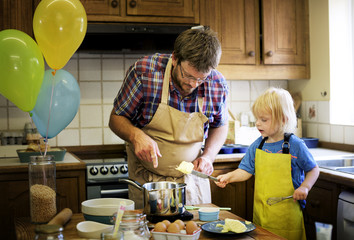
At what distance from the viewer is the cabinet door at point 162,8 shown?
302 centimetres

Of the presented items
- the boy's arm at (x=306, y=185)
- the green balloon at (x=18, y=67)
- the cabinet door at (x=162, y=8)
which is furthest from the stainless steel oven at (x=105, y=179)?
the boy's arm at (x=306, y=185)

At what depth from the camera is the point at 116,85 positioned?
3389mm

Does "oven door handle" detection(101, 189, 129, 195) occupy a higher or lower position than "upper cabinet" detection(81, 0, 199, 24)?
lower

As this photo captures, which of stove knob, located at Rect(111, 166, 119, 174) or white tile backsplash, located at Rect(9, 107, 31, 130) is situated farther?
white tile backsplash, located at Rect(9, 107, 31, 130)

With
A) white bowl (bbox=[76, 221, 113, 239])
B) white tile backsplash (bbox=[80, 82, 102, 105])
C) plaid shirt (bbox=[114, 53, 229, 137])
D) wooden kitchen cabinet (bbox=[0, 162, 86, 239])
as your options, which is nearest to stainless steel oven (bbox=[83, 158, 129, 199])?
wooden kitchen cabinet (bbox=[0, 162, 86, 239])

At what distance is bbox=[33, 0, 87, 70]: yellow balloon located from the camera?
1895mm

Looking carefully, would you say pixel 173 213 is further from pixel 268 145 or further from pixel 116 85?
pixel 116 85

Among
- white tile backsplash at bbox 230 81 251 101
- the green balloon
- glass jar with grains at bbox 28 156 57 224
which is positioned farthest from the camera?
white tile backsplash at bbox 230 81 251 101

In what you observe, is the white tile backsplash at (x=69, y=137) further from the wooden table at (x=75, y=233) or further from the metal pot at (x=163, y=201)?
the metal pot at (x=163, y=201)

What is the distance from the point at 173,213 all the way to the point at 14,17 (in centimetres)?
198

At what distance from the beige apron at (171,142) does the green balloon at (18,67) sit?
1.80ft

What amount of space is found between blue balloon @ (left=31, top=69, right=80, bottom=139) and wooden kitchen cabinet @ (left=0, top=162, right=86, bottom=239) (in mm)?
286

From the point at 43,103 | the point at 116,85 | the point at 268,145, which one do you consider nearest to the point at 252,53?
the point at 116,85

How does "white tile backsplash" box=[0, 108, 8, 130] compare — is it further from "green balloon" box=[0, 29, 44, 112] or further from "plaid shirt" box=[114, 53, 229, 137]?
"plaid shirt" box=[114, 53, 229, 137]
